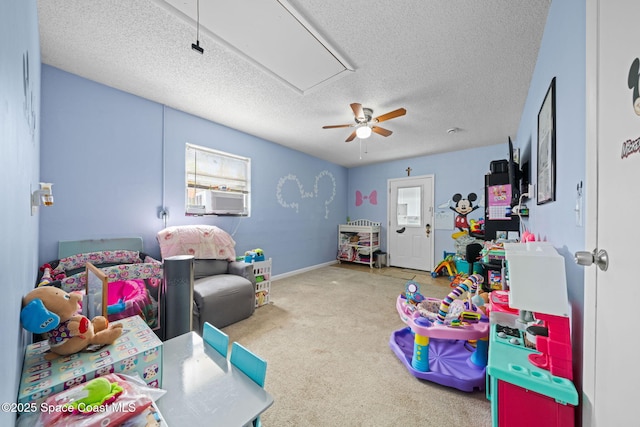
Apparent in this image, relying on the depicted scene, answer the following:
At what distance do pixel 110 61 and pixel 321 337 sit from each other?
3.01 meters

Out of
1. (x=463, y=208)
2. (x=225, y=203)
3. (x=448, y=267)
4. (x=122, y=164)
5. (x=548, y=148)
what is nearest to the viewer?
(x=548, y=148)

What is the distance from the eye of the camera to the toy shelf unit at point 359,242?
5113mm

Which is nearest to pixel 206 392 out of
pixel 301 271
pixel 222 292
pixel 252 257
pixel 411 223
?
pixel 222 292

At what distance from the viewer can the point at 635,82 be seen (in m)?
0.52

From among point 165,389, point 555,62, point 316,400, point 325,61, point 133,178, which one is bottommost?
point 316,400

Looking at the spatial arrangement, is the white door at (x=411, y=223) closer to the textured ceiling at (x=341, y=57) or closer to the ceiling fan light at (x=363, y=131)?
the textured ceiling at (x=341, y=57)

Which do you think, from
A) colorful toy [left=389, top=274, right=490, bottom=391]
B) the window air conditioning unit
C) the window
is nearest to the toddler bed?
the window

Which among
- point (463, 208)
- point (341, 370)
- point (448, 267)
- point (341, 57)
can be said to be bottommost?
point (341, 370)

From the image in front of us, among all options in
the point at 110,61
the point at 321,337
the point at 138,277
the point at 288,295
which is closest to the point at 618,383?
the point at 321,337

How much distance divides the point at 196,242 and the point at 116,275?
2.59ft

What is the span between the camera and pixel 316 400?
1442 mm

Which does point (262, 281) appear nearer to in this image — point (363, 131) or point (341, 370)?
point (341, 370)

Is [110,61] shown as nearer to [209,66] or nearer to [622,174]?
[209,66]

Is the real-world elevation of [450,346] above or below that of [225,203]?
below
